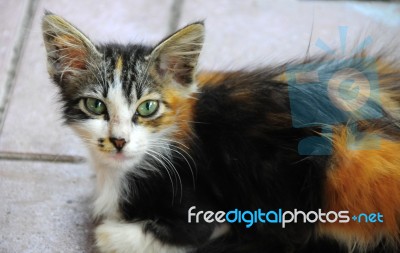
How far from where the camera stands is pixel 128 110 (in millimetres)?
1306

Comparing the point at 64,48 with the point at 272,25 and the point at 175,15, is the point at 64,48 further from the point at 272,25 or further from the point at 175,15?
the point at 272,25

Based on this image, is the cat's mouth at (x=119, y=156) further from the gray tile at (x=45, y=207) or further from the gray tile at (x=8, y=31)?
the gray tile at (x=8, y=31)

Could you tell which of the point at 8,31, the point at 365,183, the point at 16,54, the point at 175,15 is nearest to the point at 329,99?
the point at 365,183

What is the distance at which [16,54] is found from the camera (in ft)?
7.31

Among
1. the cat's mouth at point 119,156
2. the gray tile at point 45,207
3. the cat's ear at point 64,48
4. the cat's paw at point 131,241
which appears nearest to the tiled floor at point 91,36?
the gray tile at point 45,207

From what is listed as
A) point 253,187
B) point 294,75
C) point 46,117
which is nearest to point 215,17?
point 46,117

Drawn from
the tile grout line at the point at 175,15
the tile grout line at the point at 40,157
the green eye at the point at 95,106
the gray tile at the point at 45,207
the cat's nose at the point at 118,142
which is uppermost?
the tile grout line at the point at 175,15

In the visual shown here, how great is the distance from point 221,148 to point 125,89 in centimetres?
30

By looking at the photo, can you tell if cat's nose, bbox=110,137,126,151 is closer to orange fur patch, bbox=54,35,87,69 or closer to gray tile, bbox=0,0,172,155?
orange fur patch, bbox=54,35,87,69

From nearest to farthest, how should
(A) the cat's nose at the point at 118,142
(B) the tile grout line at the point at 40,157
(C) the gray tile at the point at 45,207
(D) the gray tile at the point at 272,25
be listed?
(A) the cat's nose at the point at 118,142, (C) the gray tile at the point at 45,207, (B) the tile grout line at the point at 40,157, (D) the gray tile at the point at 272,25

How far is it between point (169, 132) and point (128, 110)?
0.14 meters

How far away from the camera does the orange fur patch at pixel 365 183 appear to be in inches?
51.6

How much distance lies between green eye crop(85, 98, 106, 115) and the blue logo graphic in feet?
1.59

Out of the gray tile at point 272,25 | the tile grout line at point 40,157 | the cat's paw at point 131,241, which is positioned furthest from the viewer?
the gray tile at point 272,25
